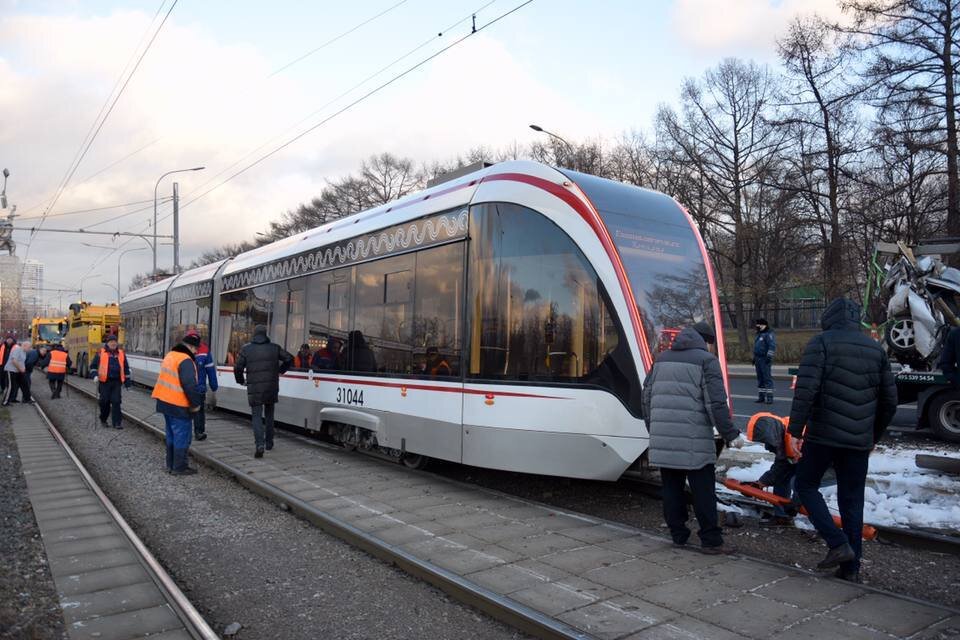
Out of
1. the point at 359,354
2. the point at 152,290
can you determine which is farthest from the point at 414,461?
the point at 152,290

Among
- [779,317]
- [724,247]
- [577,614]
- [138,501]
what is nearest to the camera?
[577,614]

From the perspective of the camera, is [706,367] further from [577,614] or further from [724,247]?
[724,247]

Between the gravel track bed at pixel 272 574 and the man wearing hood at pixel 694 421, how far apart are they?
1826 mm

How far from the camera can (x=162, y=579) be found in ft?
15.5

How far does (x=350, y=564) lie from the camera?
16.6 feet

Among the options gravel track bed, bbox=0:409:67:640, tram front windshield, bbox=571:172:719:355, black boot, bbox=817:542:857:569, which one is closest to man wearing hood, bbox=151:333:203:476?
gravel track bed, bbox=0:409:67:640

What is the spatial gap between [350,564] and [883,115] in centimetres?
2386

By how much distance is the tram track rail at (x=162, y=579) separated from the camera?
157 inches

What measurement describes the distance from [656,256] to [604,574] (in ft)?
9.89

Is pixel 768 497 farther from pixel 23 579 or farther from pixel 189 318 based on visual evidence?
pixel 189 318

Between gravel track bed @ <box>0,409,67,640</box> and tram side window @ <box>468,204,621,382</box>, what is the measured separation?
147 inches

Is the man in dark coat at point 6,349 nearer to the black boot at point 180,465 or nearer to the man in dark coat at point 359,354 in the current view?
the black boot at point 180,465

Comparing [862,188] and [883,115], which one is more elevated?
[883,115]

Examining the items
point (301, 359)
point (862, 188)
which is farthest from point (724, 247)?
point (301, 359)
